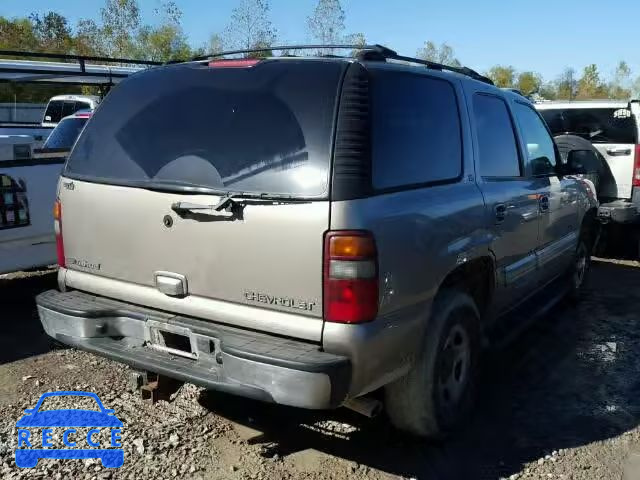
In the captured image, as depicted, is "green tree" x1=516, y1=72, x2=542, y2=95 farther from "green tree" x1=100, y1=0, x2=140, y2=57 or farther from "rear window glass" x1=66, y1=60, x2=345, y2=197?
"rear window glass" x1=66, y1=60, x2=345, y2=197

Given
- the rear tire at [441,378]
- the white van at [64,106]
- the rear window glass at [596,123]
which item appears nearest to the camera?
the rear tire at [441,378]

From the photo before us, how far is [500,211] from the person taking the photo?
3814mm

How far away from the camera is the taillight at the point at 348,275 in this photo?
8.68ft

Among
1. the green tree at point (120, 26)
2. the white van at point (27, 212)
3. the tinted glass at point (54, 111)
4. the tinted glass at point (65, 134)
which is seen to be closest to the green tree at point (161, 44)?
the green tree at point (120, 26)

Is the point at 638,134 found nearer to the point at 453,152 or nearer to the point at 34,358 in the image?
the point at 453,152

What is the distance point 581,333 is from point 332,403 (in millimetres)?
3590

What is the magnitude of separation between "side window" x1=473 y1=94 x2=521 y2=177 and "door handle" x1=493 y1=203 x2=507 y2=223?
0.20 m

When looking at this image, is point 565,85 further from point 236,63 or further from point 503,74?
point 236,63

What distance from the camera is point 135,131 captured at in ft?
10.9

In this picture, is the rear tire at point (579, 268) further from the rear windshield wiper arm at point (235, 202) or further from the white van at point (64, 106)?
the white van at point (64, 106)

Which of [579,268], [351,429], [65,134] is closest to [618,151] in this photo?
[579,268]

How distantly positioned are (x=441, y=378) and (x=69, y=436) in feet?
6.57

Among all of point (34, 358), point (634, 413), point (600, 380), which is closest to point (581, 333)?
point (600, 380)

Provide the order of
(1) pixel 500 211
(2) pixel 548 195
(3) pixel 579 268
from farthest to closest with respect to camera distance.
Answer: (3) pixel 579 268 → (2) pixel 548 195 → (1) pixel 500 211
